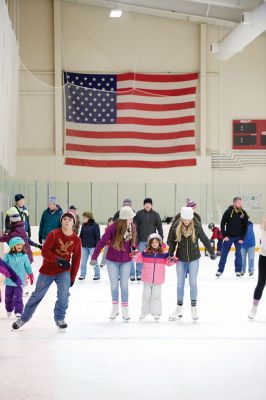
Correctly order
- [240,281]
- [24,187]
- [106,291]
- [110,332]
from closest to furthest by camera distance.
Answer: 1. [110,332]
2. [106,291]
3. [240,281]
4. [24,187]

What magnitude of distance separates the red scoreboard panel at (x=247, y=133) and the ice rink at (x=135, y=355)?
50.1 feet

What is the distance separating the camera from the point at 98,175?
2447 centimetres

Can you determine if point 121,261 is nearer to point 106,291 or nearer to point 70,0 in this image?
point 106,291

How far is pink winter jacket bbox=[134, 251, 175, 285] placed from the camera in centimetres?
864

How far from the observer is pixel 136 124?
79.2 ft

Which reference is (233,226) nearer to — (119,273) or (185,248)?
(185,248)

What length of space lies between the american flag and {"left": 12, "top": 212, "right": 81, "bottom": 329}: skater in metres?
15.8

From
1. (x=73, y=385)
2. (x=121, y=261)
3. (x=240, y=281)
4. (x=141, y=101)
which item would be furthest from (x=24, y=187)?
(x=73, y=385)

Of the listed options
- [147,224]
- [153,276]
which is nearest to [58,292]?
[153,276]

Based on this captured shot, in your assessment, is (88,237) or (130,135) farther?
(130,135)

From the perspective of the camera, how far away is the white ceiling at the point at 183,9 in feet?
77.9

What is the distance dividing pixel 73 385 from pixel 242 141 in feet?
67.4

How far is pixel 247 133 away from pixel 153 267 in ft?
55.9

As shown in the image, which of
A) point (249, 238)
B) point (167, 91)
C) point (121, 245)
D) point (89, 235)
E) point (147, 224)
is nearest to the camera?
point (121, 245)
